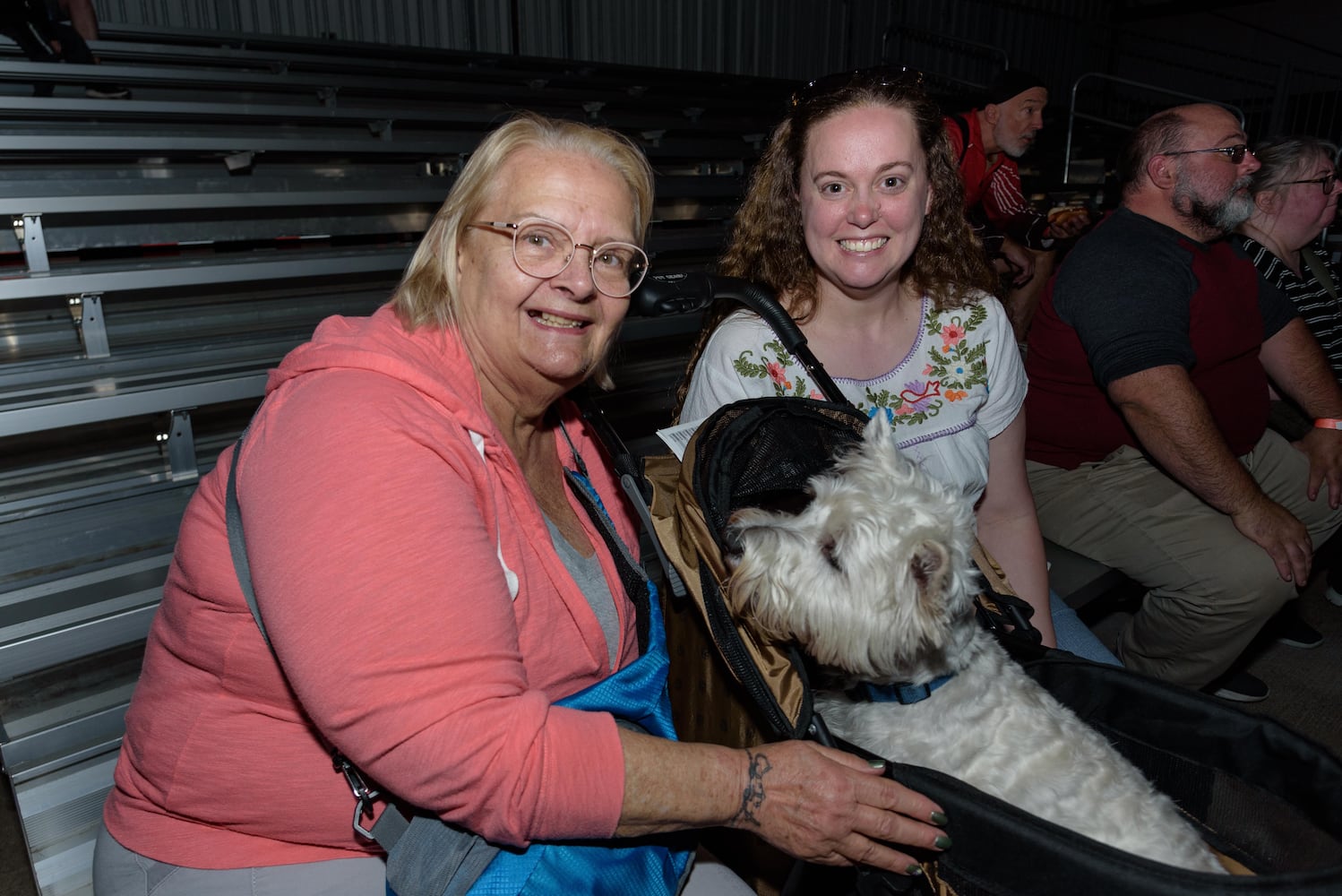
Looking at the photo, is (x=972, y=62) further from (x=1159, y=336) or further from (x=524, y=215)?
(x=524, y=215)

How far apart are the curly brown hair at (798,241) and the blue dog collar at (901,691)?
86 centimetres

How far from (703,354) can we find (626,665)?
0.83 m

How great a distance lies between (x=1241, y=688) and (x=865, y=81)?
2742 millimetres

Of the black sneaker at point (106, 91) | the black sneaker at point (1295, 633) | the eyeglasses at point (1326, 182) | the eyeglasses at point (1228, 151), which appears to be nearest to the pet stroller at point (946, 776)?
the eyeglasses at point (1228, 151)

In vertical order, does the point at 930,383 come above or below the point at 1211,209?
below

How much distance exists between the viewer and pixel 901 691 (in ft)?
4.84

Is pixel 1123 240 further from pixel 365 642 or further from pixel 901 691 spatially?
pixel 365 642

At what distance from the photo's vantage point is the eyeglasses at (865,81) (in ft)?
6.06

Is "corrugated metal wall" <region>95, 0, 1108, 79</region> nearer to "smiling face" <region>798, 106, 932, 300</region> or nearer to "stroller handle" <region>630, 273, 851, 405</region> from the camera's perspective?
"smiling face" <region>798, 106, 932, 300</region>

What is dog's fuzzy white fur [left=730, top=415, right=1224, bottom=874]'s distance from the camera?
137 centimetres

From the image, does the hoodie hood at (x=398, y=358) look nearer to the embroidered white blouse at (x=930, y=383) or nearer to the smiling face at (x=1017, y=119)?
the embroidered white blouse at (x=930, y=383)

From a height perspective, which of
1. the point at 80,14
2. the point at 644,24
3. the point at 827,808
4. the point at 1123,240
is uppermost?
the point at 644,24

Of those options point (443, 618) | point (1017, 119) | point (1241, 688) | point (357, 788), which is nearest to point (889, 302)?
point (443, 618)


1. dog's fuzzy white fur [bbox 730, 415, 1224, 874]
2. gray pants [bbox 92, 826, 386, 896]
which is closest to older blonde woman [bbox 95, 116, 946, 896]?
gray pants [bbox 92, 826, 386, 896]
